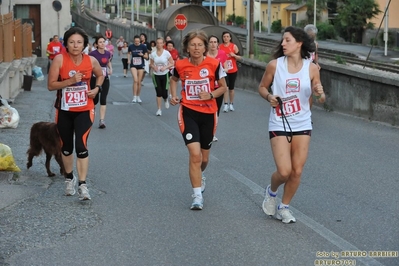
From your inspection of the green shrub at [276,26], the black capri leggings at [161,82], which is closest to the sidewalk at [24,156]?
the black capri leggings at [161,82]

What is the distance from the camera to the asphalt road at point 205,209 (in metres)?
6.79

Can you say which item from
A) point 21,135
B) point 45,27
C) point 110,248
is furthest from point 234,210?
point 45,27

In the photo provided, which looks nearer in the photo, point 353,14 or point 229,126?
point 229,126

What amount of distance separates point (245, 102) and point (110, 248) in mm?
15610

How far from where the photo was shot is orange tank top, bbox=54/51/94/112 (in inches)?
344

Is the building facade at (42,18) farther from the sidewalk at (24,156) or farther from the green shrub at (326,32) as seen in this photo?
the sidewalk at (24,156)

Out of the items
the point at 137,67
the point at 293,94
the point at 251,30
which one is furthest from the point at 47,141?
the point at 251,30

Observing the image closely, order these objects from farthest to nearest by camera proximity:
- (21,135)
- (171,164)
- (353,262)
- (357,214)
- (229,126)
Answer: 1. (229,126)
2. (21,135)
3. (171,164)
4. (357,214)
5. (353,262)

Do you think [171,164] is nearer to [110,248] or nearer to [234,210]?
[234,210]

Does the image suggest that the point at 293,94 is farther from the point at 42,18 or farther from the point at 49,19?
the point at 42,18

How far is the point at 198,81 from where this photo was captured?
866cm

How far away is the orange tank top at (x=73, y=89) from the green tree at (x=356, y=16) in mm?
56771

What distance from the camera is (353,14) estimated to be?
64500 millimetres

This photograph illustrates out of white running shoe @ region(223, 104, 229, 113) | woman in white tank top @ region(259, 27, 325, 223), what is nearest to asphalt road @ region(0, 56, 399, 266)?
woman in white tank top @ region(259, 27, 325, 223)
